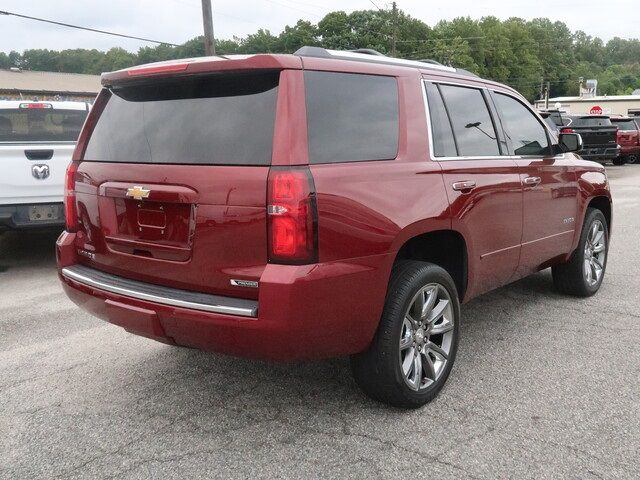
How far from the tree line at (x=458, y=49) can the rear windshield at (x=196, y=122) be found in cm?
3467

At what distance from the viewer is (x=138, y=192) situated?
2.94 meters

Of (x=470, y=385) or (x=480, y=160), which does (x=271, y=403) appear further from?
(x=480, y=160)

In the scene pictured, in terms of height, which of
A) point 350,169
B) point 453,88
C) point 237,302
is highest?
point 453,88

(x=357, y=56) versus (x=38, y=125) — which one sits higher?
(x=357, y=56)

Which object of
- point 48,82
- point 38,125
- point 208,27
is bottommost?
point 38,125

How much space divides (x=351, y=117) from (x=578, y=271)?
3.09 meters

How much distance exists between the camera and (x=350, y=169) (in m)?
2.83

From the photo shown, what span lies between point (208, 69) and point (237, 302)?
109 centimetres

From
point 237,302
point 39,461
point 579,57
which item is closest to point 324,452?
point 237,302

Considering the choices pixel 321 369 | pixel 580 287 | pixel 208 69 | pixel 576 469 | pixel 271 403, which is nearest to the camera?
pixel 576 469

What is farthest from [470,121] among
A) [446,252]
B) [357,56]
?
[357,56]

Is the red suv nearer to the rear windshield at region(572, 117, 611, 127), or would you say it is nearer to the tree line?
the rear windshield at region(572, 117, 611, 127)

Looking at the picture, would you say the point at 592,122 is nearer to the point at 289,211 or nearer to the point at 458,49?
the point at 289,211

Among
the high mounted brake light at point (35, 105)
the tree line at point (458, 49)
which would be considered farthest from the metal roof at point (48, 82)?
the high mounted brake light at point (35, 105)
